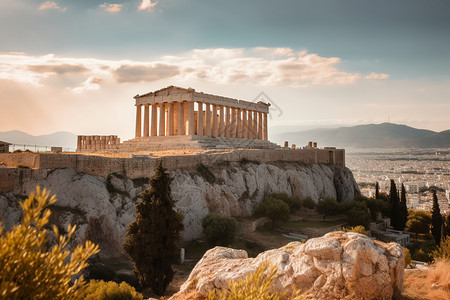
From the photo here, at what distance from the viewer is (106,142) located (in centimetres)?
4869

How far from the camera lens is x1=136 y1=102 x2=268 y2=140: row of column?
4722 centimetres

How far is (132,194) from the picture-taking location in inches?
1014

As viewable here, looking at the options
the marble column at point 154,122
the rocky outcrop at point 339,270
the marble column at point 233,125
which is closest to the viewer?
the rocky outcrop at point 339,270

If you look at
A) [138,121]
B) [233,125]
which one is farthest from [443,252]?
[138,121]

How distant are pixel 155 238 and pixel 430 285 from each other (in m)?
13.1

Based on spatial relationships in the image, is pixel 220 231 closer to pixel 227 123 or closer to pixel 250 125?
pixel 227 123

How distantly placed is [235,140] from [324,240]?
42.3m

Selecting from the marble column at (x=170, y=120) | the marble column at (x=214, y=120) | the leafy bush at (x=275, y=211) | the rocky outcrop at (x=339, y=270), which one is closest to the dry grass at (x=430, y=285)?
Answer: the rocky outcrop at (x=339, y=270)

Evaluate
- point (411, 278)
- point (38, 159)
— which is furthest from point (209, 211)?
point (411, 278)

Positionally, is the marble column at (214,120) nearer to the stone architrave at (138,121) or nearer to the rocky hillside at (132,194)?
the stone architrave at (138,121)

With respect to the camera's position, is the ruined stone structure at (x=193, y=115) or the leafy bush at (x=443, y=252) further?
the ruined stone structure at (x=193, y=115)

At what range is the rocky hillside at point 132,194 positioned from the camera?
829 inches

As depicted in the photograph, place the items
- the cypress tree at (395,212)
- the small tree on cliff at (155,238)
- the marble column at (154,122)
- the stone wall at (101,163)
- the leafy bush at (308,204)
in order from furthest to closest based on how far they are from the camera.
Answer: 1. the marble column at (154,122)
2. the cypress tree at (395,212)
3. the leafy bush at (308,204)
4. the stone wall at (101,163)
5. the small tree on cliff at (155,238)

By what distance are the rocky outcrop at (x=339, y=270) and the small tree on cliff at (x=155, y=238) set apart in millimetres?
9090
